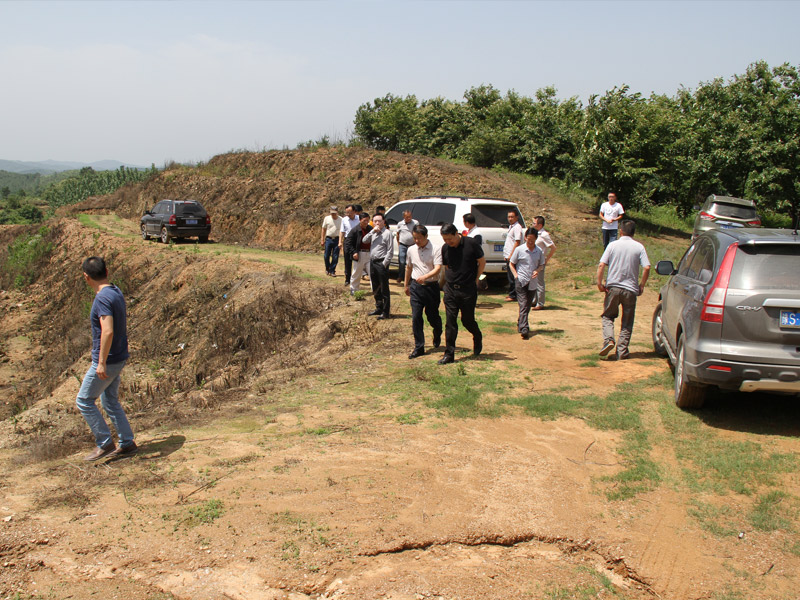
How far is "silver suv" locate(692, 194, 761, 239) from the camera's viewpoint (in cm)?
2083

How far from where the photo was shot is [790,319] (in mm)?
5934

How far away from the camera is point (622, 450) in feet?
20.4

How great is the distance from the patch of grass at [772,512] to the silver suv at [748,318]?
1.21 m

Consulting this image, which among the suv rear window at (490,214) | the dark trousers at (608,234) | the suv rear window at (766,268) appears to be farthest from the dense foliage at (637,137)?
the suv rear window at (766,268)

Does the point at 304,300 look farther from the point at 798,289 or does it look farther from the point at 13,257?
the point at 13,257

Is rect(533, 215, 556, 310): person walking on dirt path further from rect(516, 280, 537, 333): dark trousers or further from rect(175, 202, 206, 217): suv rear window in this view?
rect(175, 202, 206, 217): suv rear window

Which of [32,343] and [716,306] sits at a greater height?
[716,306]

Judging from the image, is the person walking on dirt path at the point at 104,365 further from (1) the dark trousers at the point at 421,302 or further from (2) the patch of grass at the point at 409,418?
(1) the dark trousers at the point at 421,302

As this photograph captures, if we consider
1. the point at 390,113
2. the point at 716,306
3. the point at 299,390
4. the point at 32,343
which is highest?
the point at 390,113

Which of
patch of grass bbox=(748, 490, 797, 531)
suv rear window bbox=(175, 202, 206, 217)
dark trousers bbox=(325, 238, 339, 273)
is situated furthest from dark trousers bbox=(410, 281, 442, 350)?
suv rear window bbox=(175, 202, 206, 217)

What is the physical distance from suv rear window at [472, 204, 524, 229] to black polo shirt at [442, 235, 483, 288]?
5399mm

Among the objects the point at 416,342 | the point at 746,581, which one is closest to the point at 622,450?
the point at 746,581

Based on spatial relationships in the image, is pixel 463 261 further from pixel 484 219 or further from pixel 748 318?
pixel 484 219

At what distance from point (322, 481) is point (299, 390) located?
3.00 metres
